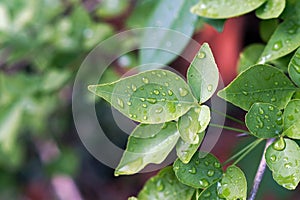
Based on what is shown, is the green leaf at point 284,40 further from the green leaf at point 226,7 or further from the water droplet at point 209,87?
the water droplet at point 209,87

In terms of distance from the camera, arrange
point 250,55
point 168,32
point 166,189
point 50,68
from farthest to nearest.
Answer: point 50,68 → point 168,32 → point 250,55 → point 166,189

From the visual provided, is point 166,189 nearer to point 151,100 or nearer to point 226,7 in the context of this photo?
point 151,100

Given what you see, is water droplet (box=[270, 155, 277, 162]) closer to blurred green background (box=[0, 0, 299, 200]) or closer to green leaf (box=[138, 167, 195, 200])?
green leaf (box=[138, 167, 195, 200])

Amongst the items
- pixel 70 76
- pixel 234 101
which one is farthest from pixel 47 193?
pixel 234 101

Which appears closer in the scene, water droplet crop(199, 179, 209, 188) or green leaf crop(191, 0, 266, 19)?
water droplet crop(199, 179, 209, 188)

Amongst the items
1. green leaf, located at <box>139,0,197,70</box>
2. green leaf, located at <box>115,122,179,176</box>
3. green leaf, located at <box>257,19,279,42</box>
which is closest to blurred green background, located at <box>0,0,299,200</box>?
green leaf, located at <box>139,0,197,70</box>

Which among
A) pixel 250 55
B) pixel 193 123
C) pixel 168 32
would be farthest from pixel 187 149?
pixel 168 32
